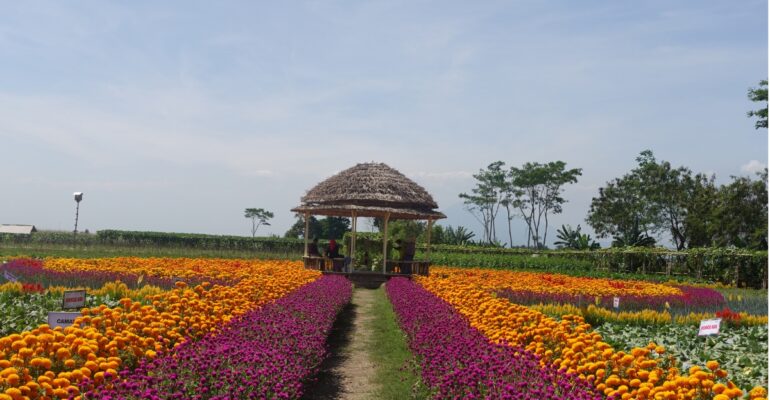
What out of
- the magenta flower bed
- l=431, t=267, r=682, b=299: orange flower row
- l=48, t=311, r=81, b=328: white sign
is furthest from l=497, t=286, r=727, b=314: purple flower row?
l=48, t=311, r=81, b=328: white sign

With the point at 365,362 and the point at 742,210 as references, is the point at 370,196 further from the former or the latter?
the point at 742,210

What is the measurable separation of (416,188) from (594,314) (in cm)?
1291

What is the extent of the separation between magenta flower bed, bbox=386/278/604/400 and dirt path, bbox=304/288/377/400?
77cm

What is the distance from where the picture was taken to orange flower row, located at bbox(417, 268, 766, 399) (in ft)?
15.4

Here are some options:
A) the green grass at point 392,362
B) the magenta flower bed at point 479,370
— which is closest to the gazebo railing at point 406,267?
the green grass at point 392,362

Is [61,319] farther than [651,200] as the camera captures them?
No

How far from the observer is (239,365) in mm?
5344

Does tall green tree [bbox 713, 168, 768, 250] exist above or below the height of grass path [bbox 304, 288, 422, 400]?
above

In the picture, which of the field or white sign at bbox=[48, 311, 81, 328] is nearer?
the field

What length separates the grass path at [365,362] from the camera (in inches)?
289

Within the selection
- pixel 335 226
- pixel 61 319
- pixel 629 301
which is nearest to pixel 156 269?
pixel 61 319

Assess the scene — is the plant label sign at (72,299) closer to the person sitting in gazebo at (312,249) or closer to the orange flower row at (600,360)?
the orange flower row at (600,360)

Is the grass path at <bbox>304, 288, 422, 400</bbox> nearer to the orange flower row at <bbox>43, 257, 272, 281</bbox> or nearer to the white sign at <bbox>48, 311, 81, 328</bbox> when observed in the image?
the white sign at <bbox>48, 311, 81, 328</bbox>

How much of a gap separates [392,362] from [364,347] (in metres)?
1.15
